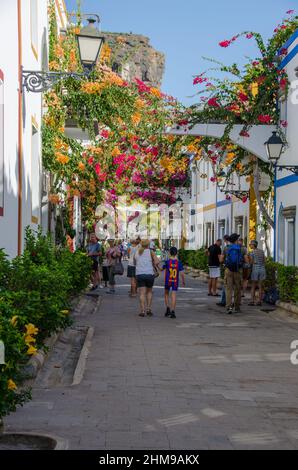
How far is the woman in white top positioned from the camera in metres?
17.8

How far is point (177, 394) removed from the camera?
28.1ft

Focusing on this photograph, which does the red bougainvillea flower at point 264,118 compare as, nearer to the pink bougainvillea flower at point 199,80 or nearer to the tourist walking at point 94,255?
the pink bougainvillea flower at point 199,80

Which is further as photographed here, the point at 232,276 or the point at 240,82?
the point at 240,82

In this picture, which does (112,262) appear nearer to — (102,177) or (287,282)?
(102,177)

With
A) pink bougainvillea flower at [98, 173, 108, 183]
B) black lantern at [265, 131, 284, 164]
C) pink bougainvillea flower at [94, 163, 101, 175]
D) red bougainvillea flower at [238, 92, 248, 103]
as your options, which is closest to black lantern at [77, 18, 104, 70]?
black lantern at [265, 131, 284, 164]

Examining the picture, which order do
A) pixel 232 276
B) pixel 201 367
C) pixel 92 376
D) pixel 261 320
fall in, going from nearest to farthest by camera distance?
pixel 92 376 < pixel 201 367 < pixel 261 320 < pixel 232 276

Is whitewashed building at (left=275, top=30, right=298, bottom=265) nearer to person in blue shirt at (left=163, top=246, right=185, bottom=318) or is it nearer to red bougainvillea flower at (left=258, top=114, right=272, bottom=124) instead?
red bougainvillea flower at (left=258, top=114, right=272, bottom=124)

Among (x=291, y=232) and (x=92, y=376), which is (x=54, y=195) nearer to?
(x=291, y=232)

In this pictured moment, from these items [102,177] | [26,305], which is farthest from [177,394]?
[102,177]

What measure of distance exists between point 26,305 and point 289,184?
14.0m

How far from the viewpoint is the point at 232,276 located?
63.3 ft

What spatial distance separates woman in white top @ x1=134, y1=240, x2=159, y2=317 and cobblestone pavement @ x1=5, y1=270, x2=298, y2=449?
91.4 inches
